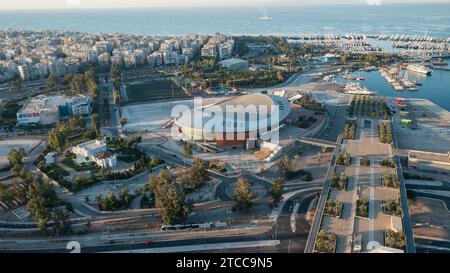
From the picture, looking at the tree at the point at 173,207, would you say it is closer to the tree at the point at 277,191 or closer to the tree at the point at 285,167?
the tree at the point at 277,191

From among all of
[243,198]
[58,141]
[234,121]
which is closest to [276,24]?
[234,121]

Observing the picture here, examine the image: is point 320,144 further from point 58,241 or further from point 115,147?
point 58,241

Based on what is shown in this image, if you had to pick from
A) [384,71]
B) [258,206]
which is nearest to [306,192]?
[258,206]

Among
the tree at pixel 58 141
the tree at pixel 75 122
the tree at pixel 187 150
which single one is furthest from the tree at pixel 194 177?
the tree at pixel 75 122

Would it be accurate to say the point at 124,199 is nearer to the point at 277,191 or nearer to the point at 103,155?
the point at 103,155

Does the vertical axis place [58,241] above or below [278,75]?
below

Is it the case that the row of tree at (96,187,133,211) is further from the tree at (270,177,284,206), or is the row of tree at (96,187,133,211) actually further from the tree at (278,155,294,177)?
the tree at (278,155,294,177)
